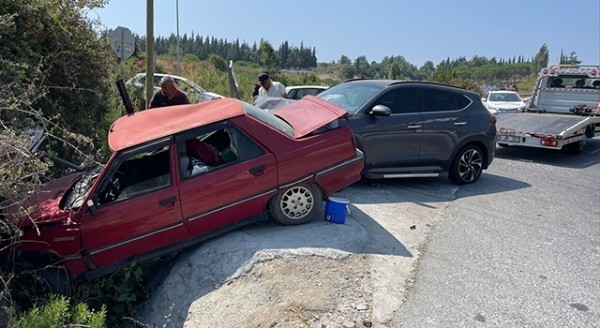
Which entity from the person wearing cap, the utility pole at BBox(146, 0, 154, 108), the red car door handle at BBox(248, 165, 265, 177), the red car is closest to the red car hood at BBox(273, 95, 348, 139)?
the red car

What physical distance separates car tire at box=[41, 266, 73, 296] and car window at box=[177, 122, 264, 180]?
149cm

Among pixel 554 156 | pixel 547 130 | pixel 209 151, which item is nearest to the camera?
pixel 209 151

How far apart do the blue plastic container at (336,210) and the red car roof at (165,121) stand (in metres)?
1.47

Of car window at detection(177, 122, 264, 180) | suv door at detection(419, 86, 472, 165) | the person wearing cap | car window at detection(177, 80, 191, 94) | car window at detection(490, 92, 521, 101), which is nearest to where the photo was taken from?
car window at detection(177, 122, 264, 180)

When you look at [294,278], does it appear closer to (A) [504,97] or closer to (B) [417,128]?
(B) [417,128]

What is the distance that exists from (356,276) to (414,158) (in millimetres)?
3482

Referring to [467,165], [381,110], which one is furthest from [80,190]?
[467,165]

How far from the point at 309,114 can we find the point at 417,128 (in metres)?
2.37

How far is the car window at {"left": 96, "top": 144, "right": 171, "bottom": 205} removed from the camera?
13.4 ft

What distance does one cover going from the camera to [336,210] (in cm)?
484

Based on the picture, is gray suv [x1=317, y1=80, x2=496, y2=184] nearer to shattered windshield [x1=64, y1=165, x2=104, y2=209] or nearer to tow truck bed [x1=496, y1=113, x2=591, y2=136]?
tow truck bed [x1=496, y1=113, x2=591, y2=136]

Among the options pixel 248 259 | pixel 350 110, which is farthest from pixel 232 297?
pixel 350 110

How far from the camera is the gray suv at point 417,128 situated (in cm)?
662

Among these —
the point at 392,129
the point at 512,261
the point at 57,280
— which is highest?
the point at 392,129
